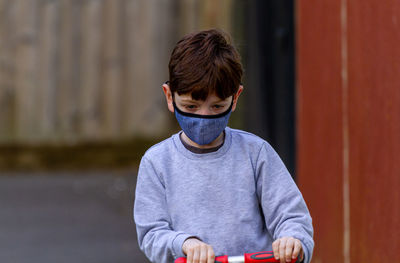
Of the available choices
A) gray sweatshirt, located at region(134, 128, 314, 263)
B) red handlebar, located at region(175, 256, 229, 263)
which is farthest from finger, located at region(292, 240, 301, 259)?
red handlebar, located at region(175, 256, 229, 263)

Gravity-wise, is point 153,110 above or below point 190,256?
below

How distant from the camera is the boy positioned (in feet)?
8.97

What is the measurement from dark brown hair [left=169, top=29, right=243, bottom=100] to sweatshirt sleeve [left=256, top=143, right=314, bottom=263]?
296 mm

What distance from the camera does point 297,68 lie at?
543cm

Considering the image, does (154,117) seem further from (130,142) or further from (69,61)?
(69,61)

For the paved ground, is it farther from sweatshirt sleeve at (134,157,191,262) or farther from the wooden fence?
sweatshirt sleeve at (134,157,191,262)

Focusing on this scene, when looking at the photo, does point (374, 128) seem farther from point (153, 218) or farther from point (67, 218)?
point (67, 218)

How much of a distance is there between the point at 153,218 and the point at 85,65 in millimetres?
6648

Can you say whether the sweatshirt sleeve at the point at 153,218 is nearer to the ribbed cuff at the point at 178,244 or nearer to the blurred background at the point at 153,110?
the ribbed cuff at the point at 178,244

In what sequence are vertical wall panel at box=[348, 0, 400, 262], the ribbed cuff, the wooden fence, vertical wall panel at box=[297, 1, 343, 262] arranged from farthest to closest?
the wooden fence < vertical wall panel at box=[297, 1, 343, 262] < vertical wall panel at box=[348, 0, 400, 262] < the ribbed cuff

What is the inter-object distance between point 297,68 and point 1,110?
486 cm

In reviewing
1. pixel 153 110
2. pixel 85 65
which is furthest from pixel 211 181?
pixel 85 65

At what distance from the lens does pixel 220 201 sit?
2.79 m

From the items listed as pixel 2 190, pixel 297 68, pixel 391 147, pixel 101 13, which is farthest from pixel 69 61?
pixel 391 147
